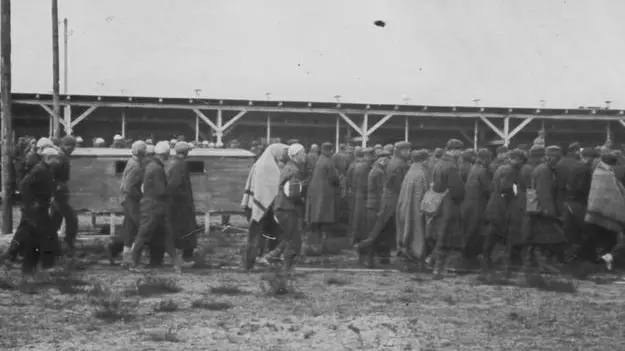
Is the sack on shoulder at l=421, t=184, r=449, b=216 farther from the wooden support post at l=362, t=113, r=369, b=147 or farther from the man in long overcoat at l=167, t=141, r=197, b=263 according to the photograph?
the wooden support post at l=362, t=113, r=369, b=147

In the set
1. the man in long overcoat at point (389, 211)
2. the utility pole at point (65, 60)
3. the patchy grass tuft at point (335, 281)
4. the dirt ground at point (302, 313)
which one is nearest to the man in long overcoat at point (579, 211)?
the dirt ground at point (302, 313)

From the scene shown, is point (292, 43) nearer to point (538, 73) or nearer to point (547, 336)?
point (538, 73)

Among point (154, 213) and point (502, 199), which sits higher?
point (502, 199)

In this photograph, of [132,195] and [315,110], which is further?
[315,110]

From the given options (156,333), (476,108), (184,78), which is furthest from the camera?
(184,78)

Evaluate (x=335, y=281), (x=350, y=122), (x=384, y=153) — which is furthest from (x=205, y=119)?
(x=335, y=281)

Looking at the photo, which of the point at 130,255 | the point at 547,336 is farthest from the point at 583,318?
the point at 130,255

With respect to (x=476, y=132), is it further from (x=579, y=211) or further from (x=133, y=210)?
(x=133, y=210)

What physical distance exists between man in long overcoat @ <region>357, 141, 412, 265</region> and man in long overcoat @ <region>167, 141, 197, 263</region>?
2192 mm

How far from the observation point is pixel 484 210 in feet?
43.2

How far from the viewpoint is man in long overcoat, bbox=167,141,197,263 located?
12961 mm

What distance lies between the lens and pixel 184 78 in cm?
3916

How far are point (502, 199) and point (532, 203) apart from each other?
0.39m

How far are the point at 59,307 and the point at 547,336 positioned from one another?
4.22 metres
